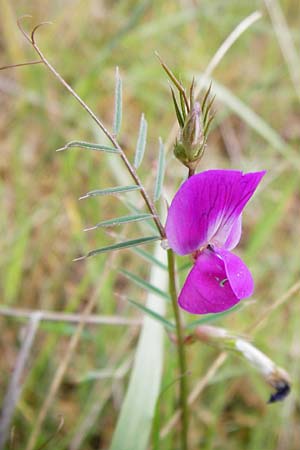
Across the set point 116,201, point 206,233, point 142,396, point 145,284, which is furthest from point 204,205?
point 116,201

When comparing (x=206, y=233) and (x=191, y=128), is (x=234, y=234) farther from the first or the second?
(x=191, y=128)

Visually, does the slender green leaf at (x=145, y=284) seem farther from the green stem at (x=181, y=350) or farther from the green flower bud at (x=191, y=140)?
the green flower bud at (x=191, y=140)

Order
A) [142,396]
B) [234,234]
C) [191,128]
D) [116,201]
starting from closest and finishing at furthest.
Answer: [191,128]
[234,234]
[142,396]
[116,201]

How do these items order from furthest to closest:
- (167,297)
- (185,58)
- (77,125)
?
1. (185,58)
2. (77,125)
3. (167,297)

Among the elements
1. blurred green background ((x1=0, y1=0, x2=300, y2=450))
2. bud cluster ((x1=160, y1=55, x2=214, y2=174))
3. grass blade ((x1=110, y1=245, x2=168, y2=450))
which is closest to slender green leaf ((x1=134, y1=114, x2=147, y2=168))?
bud cluster ((x1=160, y1=55, x2=214, y2=174))

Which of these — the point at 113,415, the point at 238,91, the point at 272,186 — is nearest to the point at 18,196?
the point at 113,415

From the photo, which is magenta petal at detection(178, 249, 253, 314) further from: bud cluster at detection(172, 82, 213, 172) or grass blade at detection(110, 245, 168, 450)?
grass blade at detection(110, 245, 168, 450)

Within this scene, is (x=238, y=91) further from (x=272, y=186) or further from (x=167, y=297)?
(x=167, y=297)
